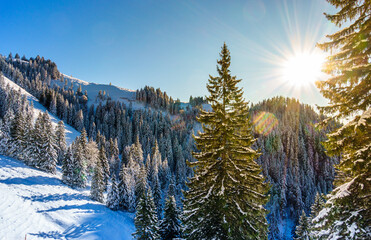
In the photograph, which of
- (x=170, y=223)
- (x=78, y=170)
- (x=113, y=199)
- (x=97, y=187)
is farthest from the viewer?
(x=78, y=170)

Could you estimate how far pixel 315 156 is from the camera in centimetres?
10869

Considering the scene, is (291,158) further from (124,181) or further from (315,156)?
(124,181)

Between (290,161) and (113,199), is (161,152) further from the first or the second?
(290,161)

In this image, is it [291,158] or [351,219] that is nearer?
[351,219]

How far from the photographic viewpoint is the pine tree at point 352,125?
213 inches

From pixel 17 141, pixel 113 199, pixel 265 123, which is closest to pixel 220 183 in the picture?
pixel 113 199

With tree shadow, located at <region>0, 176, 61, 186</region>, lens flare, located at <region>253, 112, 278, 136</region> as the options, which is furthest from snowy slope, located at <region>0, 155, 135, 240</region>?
lens flare, located at <region>253, 112, 278, 136</region>

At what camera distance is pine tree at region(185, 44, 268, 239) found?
864 cm

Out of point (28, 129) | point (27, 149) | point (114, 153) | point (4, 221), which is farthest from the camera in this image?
point (114, 153)

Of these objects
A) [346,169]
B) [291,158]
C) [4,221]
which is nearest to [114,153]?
[4,221]

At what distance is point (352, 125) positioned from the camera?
17.9ft

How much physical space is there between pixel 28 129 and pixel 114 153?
33.0 metres

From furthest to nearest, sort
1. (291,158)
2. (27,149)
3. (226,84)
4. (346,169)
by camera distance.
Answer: (291,158)
(27,149)
(226,84)
(346,169)

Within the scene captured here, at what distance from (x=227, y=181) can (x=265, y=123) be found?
503ft
